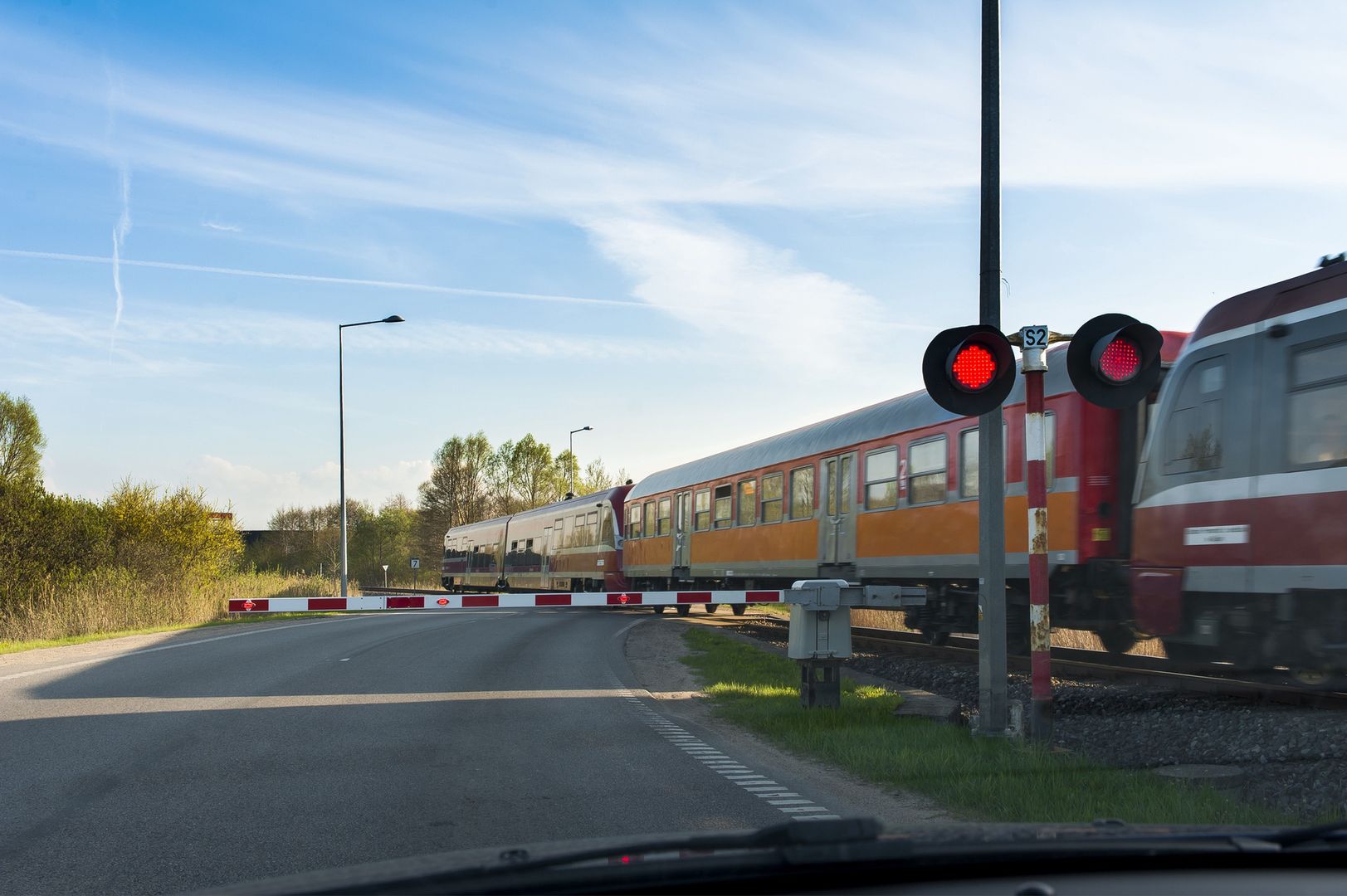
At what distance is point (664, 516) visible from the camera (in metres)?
28.5

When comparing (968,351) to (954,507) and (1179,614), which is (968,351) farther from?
(954,507)

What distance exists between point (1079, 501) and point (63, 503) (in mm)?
26230

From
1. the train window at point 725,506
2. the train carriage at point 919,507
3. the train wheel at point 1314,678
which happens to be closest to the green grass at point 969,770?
the train wheel at point 1314,678

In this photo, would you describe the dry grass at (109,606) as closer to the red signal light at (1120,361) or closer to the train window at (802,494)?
the train window at (802,494)

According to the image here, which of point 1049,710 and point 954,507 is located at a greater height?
point 954,507

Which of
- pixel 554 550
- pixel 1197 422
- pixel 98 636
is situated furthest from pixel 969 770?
pixel 554 550

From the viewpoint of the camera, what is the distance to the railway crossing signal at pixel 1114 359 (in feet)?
24.5

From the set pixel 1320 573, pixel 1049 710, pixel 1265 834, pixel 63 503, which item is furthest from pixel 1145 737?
pixel 63 503

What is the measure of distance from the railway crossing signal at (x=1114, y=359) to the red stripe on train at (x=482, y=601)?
7188mm

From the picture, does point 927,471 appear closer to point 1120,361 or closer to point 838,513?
point 838,513

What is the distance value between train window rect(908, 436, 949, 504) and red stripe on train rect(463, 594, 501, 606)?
582 cm

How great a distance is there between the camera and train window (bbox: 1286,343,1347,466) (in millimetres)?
8844

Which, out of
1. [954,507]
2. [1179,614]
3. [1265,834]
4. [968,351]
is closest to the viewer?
[1265,834]

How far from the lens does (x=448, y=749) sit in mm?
8250
